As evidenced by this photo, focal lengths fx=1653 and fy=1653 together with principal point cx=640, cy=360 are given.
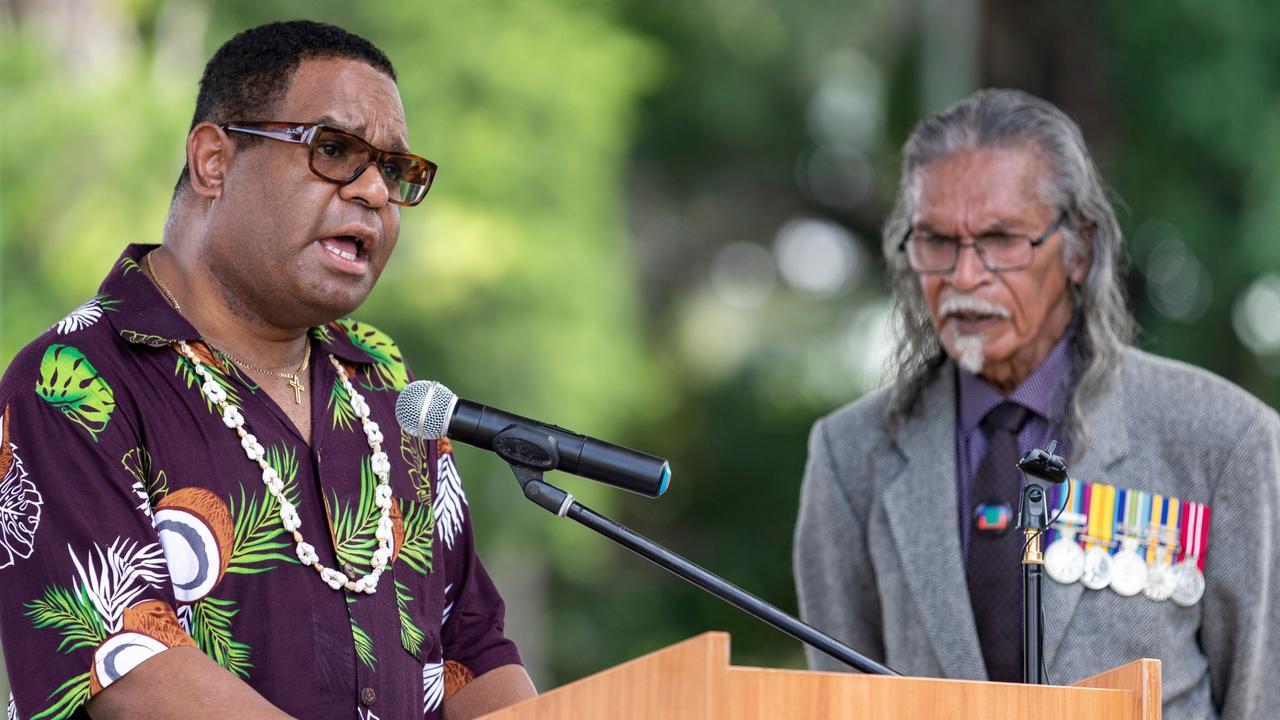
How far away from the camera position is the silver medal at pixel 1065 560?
144 inches

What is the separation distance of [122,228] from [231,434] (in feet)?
19.5

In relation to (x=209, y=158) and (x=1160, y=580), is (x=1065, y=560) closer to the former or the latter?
(x=1160, y=580)

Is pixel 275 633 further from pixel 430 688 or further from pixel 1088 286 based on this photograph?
pixel 1088 286

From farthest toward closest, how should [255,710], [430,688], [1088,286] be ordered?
1. [1088,286]
2. [430,688]
3. [255,710]

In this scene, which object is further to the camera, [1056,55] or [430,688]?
[1056,55]

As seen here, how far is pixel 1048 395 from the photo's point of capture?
152 inches

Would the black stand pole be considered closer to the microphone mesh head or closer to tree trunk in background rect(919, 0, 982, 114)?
the microphone mesh head

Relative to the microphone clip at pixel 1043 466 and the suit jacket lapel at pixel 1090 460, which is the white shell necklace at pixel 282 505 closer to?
the microphone clip at pixel 1043 466

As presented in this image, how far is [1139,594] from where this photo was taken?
3635mm

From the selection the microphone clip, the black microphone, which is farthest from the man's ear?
the microphone clip

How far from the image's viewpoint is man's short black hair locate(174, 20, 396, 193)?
9.12ft

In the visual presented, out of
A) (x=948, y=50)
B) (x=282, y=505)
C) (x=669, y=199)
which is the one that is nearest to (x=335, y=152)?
(x=282, y=505)

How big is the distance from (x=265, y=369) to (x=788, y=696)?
3.78 ft

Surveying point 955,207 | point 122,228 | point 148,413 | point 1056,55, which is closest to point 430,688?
point 148,413
